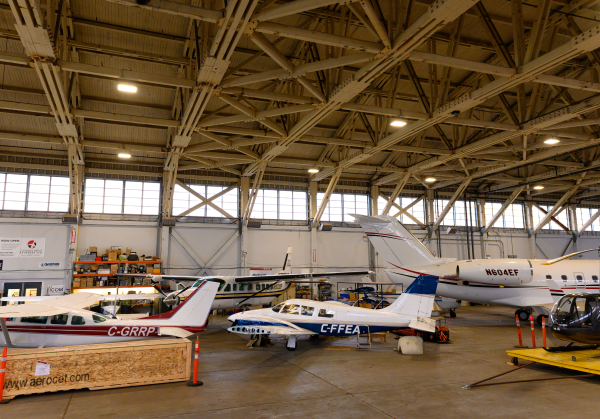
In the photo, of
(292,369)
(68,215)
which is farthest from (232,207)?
(292,369)

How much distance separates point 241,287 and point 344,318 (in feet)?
27.8

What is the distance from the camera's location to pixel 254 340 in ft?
46.3

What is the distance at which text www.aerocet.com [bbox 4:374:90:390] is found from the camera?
25.3ft

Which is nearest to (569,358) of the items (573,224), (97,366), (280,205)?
(97,366)

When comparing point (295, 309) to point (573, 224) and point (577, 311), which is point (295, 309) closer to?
point (577, 311)

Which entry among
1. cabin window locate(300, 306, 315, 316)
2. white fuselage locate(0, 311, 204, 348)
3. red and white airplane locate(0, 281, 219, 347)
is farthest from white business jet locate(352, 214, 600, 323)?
white fuselage locate(0, 311, 204, 348)

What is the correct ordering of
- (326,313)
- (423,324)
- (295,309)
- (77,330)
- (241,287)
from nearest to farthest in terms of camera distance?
(77,330), (423,324), (326,313), (295,309), (241,287)

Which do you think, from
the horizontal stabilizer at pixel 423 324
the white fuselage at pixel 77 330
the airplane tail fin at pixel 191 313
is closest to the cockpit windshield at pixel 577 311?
the horizontal stabilizer at pixel 423 324

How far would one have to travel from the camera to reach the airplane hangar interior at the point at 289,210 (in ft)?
27.7

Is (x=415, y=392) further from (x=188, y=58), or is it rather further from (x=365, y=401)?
(x=188, y=58)

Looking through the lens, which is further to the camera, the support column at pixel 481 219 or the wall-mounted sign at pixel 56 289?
the support column at pixel 481 219

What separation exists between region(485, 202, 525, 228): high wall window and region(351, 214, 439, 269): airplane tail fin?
17737 mm

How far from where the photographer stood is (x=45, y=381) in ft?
→ 26.2

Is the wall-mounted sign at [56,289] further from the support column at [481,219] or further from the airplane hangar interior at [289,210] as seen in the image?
the support column at [481,219]
